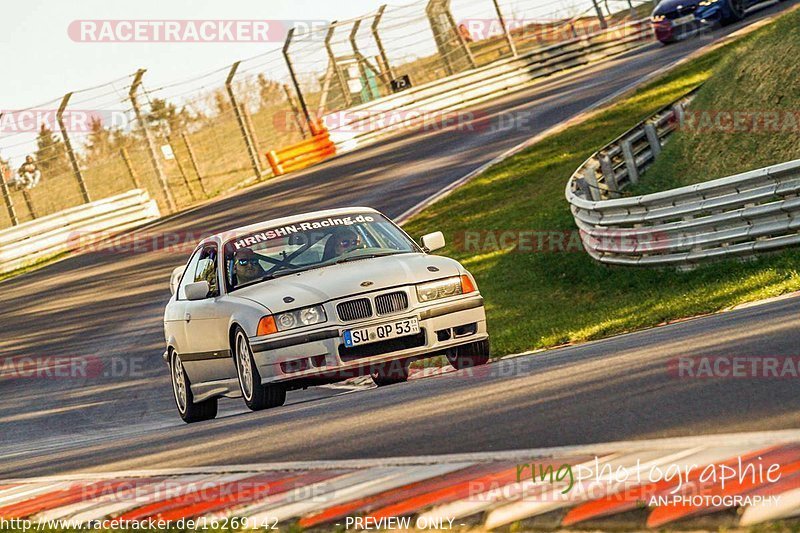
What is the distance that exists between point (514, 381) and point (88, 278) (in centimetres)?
1730

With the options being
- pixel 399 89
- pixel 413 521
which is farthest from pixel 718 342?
pixel 399 89

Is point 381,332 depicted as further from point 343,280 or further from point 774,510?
point 774,510

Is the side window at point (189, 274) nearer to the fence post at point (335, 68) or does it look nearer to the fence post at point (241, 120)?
the fence post at point (241, 120)

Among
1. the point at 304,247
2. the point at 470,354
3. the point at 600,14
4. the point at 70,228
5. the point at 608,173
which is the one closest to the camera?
the point at 470,354

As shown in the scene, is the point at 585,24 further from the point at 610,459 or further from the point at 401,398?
the point at 610,459

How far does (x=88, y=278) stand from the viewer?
24.0 m

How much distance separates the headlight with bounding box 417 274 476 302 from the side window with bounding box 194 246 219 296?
1983 mm

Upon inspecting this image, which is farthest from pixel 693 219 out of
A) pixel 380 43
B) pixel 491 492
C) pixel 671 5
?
pixel 380 43

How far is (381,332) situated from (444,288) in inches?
27.5

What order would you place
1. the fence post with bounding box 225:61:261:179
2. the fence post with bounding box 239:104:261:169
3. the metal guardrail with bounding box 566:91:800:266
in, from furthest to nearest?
the fence post with bounding box 239:104:261:169, the fence post with bounding box 225:61:261:179, the metal guardrail with bounding box 566:91:800:266

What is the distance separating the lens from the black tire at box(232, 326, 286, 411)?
985 centimetres

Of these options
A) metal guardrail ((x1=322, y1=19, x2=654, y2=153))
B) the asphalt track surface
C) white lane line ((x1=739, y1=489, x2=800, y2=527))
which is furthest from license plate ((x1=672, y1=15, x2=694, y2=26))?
white lane line ((x1=739, y1=489, x2=800, y2=527))

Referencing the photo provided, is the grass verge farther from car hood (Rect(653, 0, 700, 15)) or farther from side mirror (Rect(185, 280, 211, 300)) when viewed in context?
car hood (Rect(653, 0, 700, 15))

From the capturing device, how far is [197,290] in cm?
1066
